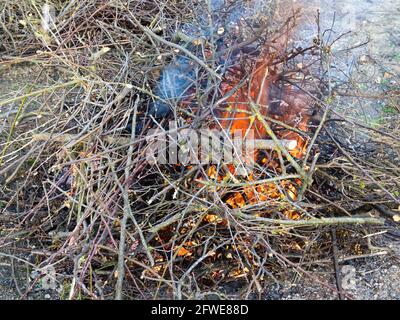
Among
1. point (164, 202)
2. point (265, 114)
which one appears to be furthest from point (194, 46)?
point (164, 202)

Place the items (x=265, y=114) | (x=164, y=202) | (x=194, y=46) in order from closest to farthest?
(x=164, y=202) < (x=265, y=114) < (x=194, y=46)

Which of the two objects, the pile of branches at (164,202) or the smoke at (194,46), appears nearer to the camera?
the pile of branches at (164,202)

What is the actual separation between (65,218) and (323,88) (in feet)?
5.61

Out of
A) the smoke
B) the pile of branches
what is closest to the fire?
the pile of branches

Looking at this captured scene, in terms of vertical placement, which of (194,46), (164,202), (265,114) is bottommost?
(164,202)

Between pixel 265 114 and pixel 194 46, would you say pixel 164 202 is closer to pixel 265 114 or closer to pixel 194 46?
pixel 265 114

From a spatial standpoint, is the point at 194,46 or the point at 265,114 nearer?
the point at 265,114

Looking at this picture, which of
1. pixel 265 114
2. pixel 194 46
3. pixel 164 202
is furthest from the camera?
pixel 194 46

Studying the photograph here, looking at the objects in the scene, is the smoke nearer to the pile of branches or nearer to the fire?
the pile of branches

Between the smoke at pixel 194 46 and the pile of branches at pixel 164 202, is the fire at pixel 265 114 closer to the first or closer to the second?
the pile of branches at pixel 164 202

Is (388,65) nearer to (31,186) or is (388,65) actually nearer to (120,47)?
(120,47)

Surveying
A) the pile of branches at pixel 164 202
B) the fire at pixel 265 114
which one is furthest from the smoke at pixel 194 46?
the fire at pixel 265 114

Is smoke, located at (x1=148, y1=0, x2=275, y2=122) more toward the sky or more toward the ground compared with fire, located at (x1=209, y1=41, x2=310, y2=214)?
more toward the sky

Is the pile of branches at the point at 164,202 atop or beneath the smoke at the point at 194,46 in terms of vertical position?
beneath
